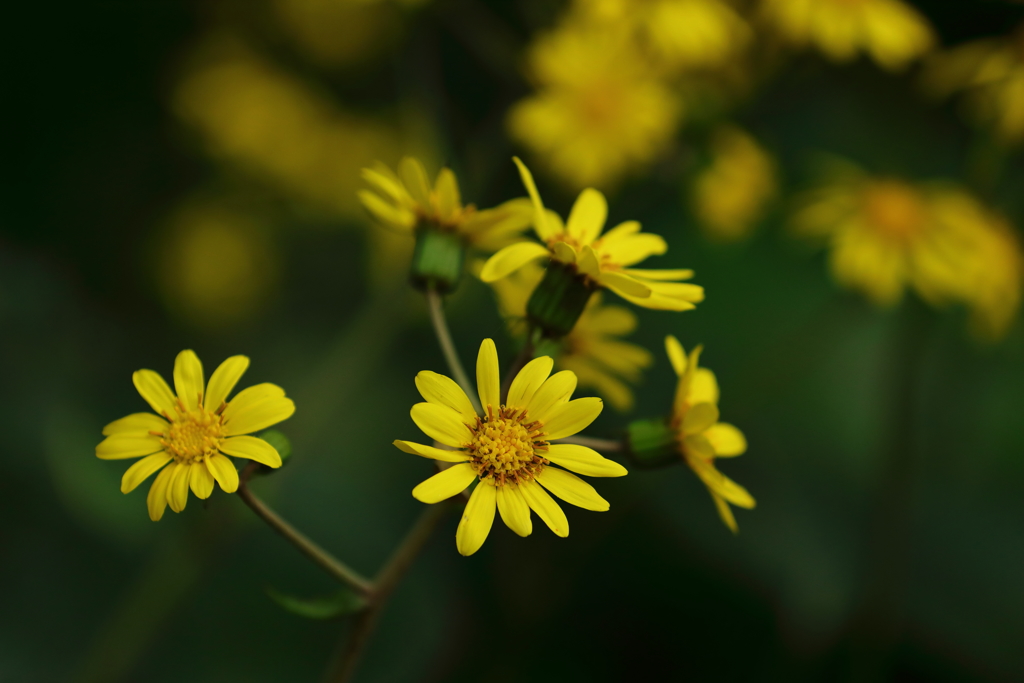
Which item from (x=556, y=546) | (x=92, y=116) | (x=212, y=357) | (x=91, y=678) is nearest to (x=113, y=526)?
(x=91, y=678)

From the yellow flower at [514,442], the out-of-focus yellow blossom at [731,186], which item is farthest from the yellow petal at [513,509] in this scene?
the out-of-focus yellow blossom at [731,186]

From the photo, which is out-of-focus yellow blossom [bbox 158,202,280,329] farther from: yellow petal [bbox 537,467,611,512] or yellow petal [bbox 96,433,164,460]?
yellow petal [bbox 537,467,611,512]

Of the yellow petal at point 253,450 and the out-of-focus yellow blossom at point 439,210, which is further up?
the out-of-focus yellow blossom at point 439,210

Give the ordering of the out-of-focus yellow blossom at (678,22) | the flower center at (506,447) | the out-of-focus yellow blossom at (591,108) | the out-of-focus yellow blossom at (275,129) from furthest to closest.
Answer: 1. the out-of-focus yellow blossom at (275,129)
2. the out-of-focus yellow blossom at (591,108)
3. the out-of-focus yellow blossom at (678,22)
4. the flower center at (506,447)

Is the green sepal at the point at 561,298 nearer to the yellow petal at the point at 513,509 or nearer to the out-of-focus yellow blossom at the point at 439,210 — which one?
the out-of-focus yellow blossom at the point at 439,210

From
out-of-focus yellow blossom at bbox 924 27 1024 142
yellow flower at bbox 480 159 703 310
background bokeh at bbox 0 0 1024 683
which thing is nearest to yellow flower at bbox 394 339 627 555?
yellow flower at bbox 480 159 703 310

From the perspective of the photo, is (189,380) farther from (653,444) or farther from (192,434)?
(653,444)
